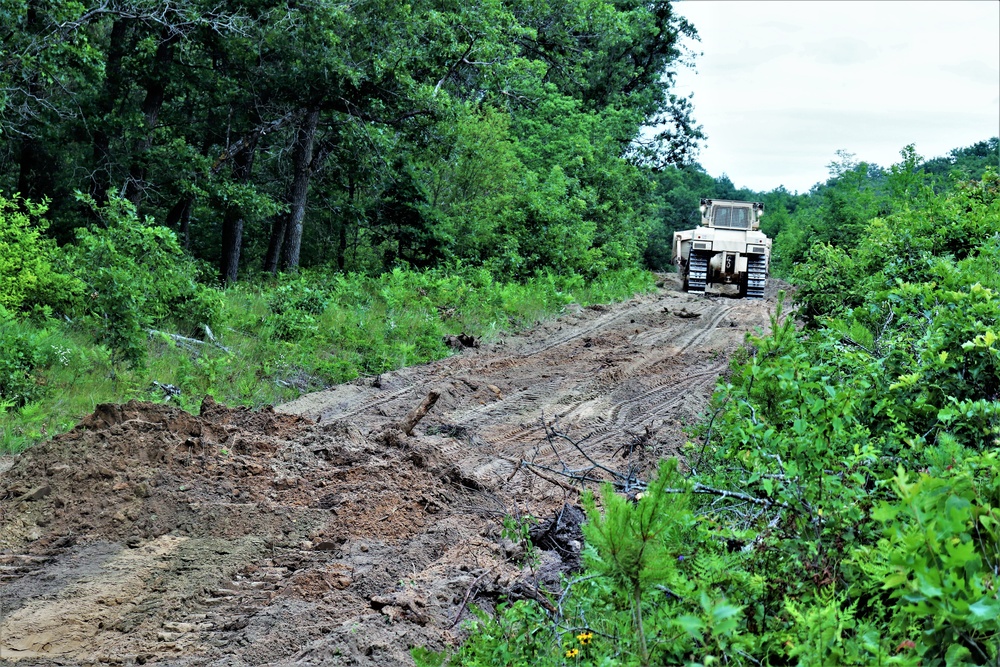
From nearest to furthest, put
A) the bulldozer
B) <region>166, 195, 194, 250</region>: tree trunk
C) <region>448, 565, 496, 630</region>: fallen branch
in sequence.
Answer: <region>448, 565, 496, 630</region>: fallen branch, <region>166, 195, 194, 250</region>: tree trunk, the bulldozer

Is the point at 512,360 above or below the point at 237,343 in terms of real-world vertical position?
below

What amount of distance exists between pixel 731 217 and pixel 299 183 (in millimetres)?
14372

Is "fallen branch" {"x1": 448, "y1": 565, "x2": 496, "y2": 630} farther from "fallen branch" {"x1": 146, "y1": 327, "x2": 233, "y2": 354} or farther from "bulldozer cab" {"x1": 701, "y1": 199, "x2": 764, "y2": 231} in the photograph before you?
"bulldozer cab" {"x1": 701, "y1": 199, "x2": 764, "y2": 231}

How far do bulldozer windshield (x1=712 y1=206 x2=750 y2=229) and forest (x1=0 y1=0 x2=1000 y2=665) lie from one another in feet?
9.33

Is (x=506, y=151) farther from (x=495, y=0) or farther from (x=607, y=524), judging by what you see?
(x=607, y=524)

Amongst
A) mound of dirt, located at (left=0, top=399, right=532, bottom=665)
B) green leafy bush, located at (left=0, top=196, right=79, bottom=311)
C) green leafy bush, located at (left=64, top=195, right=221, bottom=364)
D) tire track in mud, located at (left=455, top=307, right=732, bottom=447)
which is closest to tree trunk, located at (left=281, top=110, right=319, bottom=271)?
green leafy bush, located at (left=64, top=195, right=221, bottom=364)

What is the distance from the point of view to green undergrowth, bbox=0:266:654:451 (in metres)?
8.95

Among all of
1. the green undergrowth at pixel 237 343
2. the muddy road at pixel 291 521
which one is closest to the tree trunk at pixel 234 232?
the green undergrowth at pixel 237 343

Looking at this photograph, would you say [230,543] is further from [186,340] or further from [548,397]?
[186,340]

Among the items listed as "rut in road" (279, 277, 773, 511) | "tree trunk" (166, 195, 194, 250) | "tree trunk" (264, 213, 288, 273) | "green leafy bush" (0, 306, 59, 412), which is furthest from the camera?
"tree trunk" (264, 213, 288, 273)

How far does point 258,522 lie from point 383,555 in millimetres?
1024

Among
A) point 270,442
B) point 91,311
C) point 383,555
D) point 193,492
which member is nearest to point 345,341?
point 91,311

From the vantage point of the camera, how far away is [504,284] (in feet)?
64.1

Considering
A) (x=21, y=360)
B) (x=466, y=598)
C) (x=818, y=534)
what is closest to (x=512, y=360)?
(x=21, y=360)
